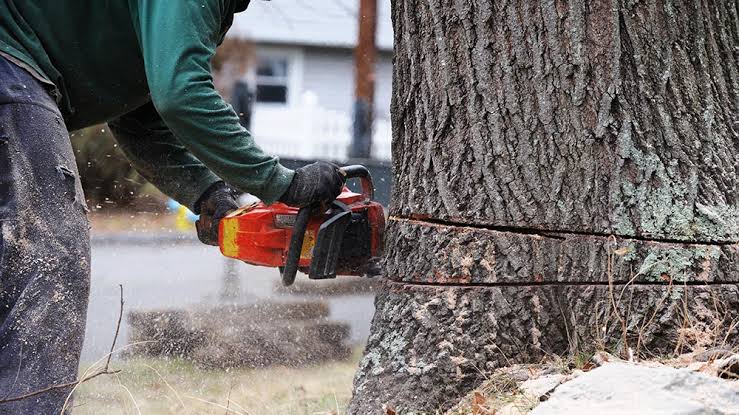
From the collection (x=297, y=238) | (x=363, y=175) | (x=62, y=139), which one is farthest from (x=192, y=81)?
(x=363, y=175)

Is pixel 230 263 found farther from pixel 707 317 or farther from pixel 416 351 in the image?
pixel 707 317

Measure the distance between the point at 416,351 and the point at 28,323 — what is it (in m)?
1.04

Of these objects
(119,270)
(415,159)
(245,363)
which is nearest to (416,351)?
(415,159)

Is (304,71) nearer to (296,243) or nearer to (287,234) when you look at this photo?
(287,234)

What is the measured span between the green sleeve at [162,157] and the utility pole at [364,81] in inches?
428

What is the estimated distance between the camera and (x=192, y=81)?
→ 243 cm

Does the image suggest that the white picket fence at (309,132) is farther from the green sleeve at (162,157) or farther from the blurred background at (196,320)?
the green sleeve at (162,157)

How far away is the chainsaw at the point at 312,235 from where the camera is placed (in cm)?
289

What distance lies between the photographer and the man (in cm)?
237

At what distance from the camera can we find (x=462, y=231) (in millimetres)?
2496

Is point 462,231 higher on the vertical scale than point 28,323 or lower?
higher

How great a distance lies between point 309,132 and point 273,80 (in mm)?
5163

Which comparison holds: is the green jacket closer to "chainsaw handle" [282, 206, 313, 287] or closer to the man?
the man

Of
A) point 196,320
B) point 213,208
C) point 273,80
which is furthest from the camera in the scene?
point 273,80
